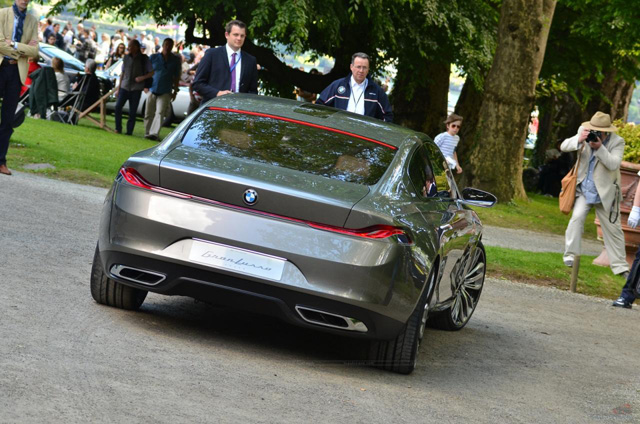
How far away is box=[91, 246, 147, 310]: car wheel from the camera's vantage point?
283 inches

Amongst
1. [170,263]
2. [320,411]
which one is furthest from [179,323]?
[320,411]

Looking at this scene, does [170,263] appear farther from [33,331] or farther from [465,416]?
[465,416]

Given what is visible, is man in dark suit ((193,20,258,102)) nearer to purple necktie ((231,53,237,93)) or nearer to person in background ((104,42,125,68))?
purple necktie ((231,53,237,93))

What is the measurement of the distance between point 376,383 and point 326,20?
51.5 ft

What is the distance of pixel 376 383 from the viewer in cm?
655

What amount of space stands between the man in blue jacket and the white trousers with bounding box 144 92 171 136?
14.4 metres

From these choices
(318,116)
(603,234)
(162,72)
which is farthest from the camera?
(162,72)

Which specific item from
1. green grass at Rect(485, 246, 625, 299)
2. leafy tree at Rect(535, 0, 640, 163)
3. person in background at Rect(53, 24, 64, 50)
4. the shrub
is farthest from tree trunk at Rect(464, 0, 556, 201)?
person in background at Rect(53, 24, 64, 50)

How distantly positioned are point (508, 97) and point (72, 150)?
27.4 ft

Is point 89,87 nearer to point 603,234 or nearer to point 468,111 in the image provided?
point 468,111

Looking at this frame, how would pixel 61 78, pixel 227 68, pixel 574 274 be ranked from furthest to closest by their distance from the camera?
pixel 61 78 < pixel 574 274 < pixel 227 68

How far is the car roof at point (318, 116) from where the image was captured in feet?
24.4

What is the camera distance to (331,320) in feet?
21.3

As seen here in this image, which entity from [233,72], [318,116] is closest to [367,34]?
[233,72]
